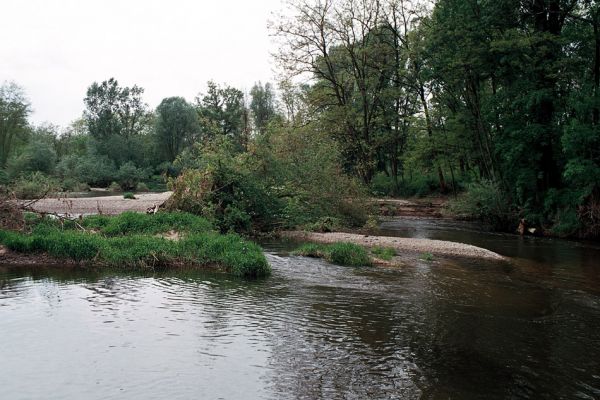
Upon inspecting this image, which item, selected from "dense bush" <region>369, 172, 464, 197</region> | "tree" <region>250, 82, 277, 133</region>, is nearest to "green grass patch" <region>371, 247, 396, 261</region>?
"dense bush" <region>369, 172, 464, 197</region>

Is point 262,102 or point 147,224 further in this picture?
point 262,102

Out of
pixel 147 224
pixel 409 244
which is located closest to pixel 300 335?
pixel 147 224

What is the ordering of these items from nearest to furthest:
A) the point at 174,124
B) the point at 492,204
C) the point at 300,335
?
the point at 300,335 → the point at 492,204 → the point at 174,124

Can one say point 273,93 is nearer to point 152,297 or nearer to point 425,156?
point 425,156

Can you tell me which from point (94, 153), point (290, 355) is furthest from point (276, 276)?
point (94, 153)

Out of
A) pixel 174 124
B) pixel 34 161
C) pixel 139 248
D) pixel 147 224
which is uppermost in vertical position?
pixel 174 124

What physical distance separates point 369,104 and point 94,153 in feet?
146

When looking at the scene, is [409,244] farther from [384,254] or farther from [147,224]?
[147,224]

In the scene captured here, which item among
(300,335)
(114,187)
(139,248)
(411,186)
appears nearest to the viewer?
(300,335)

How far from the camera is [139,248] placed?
15.4 m

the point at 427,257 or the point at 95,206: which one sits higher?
the point at 95,206

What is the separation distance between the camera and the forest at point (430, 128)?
22.8 meters

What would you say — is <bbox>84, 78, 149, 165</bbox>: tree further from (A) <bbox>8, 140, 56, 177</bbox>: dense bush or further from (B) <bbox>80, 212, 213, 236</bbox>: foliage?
(B) <bbox>80, 212, 213, 236</bbox>: foliage

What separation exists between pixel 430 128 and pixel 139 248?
30.0 metres
